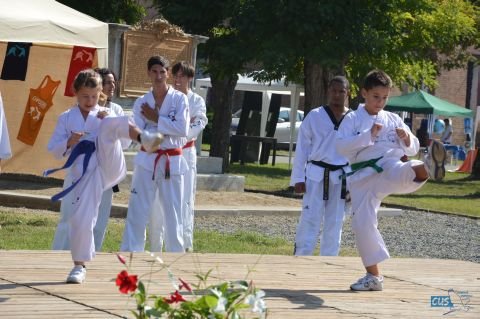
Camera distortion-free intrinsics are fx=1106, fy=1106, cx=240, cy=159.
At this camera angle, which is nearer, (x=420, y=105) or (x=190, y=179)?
(x=190, y=179)

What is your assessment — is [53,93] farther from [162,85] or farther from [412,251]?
[162,85]

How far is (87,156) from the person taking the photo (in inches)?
307

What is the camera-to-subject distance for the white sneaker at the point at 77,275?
Answer: 7.43m

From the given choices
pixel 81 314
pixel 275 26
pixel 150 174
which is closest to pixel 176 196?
pixel 150 174

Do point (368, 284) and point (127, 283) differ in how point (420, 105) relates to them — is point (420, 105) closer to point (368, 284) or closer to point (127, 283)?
point (368, 284)

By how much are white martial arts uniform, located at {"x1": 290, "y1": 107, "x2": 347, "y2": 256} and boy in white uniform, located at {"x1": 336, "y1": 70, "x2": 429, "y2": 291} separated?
2.27 m

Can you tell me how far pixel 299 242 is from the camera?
10.5 metres

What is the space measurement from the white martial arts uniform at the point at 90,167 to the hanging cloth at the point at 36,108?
940 cm

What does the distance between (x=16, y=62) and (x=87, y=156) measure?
30.5 ft

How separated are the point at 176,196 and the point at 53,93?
7.72m

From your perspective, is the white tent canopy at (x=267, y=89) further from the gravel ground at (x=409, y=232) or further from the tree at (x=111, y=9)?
the gravel ground at (x=409, y=232)

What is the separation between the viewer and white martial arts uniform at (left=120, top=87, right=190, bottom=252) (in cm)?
997

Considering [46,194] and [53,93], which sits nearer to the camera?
[46,194]

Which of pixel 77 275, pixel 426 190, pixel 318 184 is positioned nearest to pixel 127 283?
pixel 77 275
